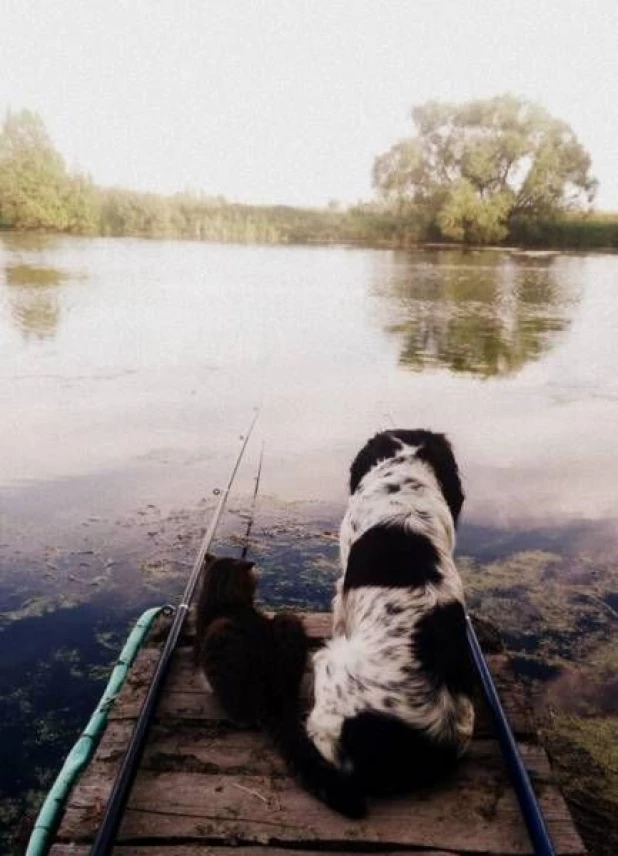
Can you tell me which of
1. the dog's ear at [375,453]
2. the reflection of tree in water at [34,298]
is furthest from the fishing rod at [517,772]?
the reflection of tree in water at [34,298]

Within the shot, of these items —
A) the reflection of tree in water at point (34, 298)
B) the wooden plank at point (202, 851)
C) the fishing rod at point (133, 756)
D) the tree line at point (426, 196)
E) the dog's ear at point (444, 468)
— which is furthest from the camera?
the tree line at point (426, 196)

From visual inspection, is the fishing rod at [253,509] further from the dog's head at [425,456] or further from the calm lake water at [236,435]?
the dog's head at [425,456]

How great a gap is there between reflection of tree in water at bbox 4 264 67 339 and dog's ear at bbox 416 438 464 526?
41.5 feet

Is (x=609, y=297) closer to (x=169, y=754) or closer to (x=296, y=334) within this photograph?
(x=296, y=334)

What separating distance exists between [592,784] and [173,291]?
788 inches

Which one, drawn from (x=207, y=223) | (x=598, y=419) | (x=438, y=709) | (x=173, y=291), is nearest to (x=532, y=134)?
(x=207, y=223)

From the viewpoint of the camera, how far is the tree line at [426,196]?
158 ft

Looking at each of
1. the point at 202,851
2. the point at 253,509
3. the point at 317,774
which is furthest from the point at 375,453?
the point at 253,509

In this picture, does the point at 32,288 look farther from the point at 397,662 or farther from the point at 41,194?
the point at 41,194

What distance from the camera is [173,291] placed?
2172 cm

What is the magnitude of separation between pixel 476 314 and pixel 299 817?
697 inches

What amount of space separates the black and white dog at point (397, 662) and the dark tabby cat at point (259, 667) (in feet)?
0.29

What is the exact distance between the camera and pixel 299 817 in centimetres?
255

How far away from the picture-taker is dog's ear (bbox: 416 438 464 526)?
12.7ft
